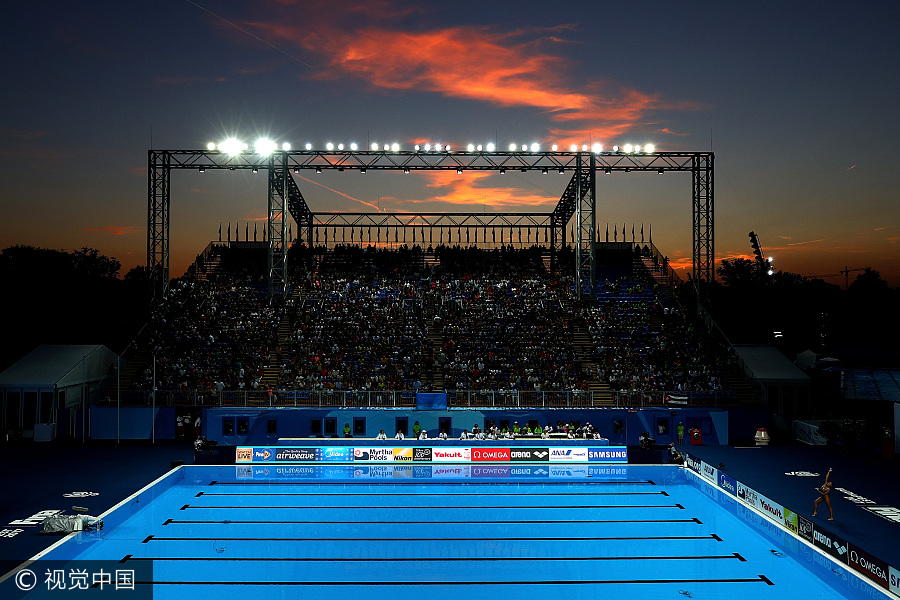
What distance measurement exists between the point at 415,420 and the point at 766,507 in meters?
16.5

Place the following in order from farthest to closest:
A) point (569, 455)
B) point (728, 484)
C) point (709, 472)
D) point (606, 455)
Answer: point (606, 455)
point (569, 455)
point (709, 472)
point (728, 484)

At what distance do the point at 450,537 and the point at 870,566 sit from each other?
9653mm

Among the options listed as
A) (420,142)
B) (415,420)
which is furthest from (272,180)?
(415,420)

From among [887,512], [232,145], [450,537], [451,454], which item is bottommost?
[450,537]

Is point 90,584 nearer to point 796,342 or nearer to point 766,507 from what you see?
point 766,507

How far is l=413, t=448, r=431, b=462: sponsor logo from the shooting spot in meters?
23.9

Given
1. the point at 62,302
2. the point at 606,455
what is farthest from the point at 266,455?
the point at 62,302

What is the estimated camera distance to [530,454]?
2416 centimetres

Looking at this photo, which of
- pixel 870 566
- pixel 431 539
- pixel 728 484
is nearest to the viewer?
pixel 870 566

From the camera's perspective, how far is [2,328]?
154 feet

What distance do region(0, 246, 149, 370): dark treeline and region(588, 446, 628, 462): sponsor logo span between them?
43789mm

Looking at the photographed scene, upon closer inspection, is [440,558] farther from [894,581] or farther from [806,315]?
[806,315]

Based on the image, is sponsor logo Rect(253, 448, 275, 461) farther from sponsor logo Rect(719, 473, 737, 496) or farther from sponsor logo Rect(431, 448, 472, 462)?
sponsor logo Rect(719, 473, 737, 496)

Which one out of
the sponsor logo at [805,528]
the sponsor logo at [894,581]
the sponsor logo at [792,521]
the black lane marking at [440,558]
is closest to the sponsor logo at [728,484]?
the sponsor logo at [792,521]
